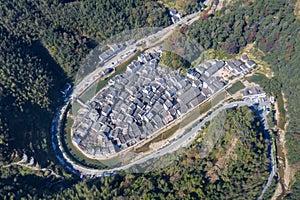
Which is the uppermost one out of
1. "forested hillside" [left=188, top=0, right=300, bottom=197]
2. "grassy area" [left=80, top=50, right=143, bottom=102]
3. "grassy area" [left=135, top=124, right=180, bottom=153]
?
"forested hillside" [left=188, top=0, right=300, bottom=197]

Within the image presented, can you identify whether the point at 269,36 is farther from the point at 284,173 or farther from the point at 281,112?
the point at 284,173

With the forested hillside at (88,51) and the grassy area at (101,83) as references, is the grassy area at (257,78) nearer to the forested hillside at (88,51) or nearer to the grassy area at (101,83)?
the forested hillside at (88,51)

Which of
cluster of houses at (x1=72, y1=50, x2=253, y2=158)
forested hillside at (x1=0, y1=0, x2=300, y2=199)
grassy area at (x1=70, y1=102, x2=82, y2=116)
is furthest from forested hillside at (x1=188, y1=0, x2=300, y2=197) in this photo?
grassy area at (x1=70, y1=102, x2=82, y2=116)

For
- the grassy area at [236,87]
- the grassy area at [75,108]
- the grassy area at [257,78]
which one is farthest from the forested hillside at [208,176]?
the grassy area at [75,108]

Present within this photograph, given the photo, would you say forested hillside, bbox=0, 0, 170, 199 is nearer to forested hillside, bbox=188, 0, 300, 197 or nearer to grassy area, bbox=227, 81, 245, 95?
forested hillside, bbox=188, 0, 300, 197

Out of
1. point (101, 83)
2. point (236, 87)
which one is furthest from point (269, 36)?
point (101, 83)

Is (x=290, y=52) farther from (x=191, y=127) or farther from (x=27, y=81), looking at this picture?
(x=27, y=81)
